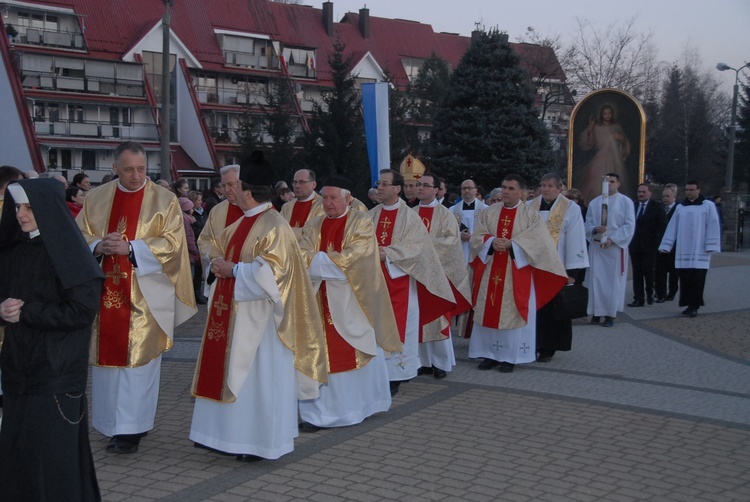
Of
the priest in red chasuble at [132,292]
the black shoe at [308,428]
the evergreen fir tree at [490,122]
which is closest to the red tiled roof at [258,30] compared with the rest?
the evergreen fir tree at [490,122]

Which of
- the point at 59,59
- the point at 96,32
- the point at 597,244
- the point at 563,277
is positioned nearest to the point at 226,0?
the point at 96,32

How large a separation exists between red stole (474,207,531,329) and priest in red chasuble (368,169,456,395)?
33.0 inches

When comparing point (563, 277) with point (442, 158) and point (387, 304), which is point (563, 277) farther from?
point (442, 158)

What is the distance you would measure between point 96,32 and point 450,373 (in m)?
35.9

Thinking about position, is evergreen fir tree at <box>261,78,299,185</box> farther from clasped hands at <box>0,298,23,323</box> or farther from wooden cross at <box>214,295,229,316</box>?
clasped hands at <box>0,298,23,323</box>

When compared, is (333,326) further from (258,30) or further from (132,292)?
(258,30)

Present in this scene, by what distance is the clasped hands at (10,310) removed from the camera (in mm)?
3623

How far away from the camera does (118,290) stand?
19.7ft

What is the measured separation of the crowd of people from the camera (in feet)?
12.5

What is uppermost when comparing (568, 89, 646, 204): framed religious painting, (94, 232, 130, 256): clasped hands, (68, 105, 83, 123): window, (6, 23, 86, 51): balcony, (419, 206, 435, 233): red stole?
(6, 23, 86, 51): balcony

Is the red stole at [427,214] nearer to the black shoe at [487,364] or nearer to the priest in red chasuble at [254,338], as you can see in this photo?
the black shoe at [487,364]

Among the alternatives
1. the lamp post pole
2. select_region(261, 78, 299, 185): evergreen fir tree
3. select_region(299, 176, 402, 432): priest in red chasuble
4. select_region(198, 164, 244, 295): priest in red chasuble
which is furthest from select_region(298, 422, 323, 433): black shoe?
select_region(261, 78, 299, 185): evergreen fir tree

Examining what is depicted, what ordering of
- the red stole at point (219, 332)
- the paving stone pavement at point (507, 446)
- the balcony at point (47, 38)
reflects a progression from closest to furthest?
the paving stone pavement at point (507, 446) → the red stole at point (219, 332) → the balcony at point (47, 38)

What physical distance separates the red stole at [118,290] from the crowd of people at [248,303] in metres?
0.01
